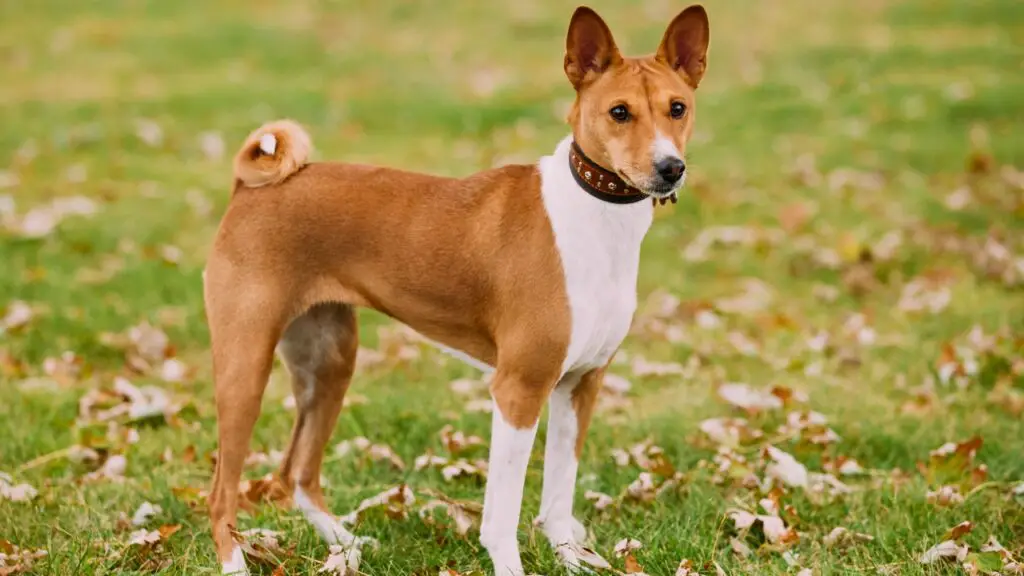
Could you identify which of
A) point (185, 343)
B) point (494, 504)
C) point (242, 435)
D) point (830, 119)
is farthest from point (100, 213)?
point (830, 119)

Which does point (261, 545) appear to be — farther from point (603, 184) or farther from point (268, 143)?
point (603, 184)

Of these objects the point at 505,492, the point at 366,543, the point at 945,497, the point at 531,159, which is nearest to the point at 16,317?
the point at 366,543

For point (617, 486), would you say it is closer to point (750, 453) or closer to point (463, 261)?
point (750, 453)

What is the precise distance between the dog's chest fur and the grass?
0.78 m

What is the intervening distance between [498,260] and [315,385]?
924 mm

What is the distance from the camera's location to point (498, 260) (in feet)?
12.5

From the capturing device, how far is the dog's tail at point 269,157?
3979mm

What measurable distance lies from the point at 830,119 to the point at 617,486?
22.5 ft

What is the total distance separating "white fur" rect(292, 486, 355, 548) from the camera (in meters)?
4.05

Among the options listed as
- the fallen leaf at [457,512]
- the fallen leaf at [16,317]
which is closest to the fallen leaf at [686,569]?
the fallen leaf at [457,512]

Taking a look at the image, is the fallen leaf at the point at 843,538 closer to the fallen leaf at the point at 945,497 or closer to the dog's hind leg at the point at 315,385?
the fallen leaf at the point at 945,497

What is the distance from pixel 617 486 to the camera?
4586 mm

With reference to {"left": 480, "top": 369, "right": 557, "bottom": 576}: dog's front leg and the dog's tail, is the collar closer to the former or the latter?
{"left": 480, "top": 369, "right": 557, "bottom": 576}: dog's front leg

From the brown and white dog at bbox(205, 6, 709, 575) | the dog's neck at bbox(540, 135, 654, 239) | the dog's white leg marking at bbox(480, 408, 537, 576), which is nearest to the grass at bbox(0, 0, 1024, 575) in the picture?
the dog's white leg marking at bbox(480, 408, 537, 576)
